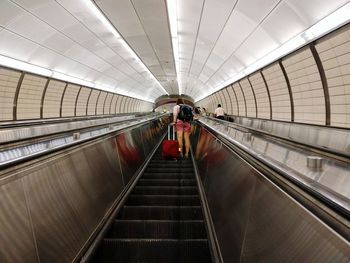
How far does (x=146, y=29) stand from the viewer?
870cm

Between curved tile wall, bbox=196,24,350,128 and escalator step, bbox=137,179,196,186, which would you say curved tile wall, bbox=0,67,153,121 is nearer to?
escalator step, bbox=137,179,196,186

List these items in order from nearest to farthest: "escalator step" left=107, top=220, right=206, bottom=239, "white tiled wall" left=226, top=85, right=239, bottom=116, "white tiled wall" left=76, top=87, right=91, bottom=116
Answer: "escalator step" left=107, top=220, right=206, bottom=239
"white tiled wall" left=76, top=87, right=91, bottom=116
"white tiled wall" left=226, top=85, right=239, bottom=116

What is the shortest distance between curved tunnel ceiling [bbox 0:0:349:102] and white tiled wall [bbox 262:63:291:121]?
884 millimetres

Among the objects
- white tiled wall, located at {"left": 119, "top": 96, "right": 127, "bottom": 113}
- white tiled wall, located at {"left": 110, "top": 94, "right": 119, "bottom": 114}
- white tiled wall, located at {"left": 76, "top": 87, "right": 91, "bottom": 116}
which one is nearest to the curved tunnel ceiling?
white tiled wall, located at {"left": 76, "top": 87, "right": 91, "bottom": 116}

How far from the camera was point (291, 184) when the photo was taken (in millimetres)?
1623

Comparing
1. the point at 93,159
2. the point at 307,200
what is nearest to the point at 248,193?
the point at 307,200

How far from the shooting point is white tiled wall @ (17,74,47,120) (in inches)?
432

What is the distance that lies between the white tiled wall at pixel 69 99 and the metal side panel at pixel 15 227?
13656 mm

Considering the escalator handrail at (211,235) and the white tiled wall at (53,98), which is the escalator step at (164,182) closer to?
the escalator handrail at (211,235)

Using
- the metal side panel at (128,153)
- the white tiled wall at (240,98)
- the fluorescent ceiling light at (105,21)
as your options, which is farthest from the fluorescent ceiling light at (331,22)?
the white tiled wall at (240,98)

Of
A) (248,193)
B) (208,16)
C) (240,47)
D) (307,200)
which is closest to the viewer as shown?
(307,200)

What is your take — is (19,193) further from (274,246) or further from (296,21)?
(296,21)

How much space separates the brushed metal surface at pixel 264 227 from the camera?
3.80 ft

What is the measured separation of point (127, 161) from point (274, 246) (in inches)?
173
